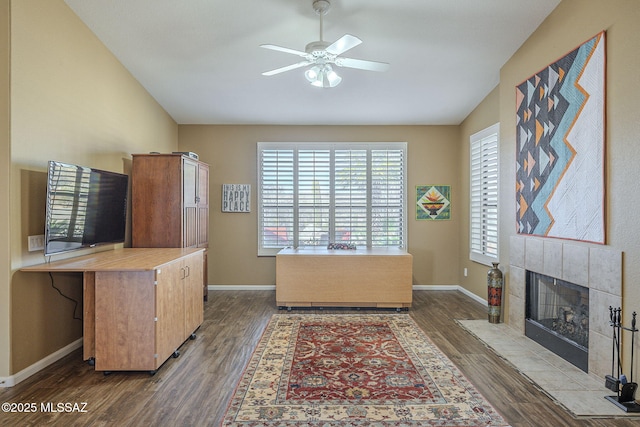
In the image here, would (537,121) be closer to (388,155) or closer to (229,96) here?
(388,155)

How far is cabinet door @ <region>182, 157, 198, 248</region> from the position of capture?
452 centimetres

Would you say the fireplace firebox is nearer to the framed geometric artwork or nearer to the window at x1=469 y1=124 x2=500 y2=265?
the window at x1=469 y1=124 x2=500 y2=265

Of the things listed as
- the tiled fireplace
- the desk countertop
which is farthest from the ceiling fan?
the tiled fireplace

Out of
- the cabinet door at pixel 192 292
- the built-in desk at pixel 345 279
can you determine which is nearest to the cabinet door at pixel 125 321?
the cabinet door at pixel 192 292

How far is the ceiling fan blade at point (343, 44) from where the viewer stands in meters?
2.68

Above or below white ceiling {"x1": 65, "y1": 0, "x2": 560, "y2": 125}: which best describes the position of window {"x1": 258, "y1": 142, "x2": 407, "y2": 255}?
below

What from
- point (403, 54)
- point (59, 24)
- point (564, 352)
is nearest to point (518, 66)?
point (403, 54)

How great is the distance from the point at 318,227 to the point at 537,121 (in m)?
3.43

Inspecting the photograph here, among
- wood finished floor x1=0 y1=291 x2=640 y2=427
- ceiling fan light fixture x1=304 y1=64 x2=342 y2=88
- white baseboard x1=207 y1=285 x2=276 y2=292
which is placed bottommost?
wood finished floor x1=0 y1=291 x2=640 y2=427

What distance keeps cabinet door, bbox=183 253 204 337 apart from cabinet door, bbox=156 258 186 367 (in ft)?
0.37

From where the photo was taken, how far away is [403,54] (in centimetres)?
409

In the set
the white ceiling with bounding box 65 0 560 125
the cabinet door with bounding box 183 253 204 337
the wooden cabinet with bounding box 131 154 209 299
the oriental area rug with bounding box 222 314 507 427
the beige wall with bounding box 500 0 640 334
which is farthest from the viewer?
the wooden cabinet with bounding box 131 154 209 299

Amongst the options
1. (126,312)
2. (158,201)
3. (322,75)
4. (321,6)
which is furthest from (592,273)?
(158,201)

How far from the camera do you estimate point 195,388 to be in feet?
8.91
